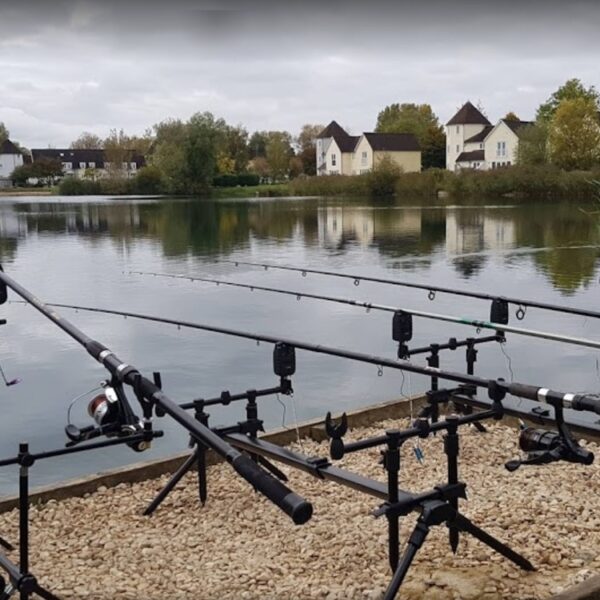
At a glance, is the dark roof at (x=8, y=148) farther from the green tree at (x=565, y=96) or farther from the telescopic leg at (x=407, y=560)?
the telescopic leg at (x=407, y=560)

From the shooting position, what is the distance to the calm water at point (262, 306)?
8.45 metres

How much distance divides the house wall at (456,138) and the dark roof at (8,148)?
196ft

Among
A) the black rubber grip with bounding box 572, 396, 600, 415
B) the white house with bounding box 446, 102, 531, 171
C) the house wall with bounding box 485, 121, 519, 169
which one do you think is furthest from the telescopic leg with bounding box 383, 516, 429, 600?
the white house with bounding box 446, 102, 531, 171

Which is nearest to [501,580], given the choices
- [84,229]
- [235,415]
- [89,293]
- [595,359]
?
[235,415]

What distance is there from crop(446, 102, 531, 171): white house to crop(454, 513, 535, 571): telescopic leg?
69449mm

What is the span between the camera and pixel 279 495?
200cm

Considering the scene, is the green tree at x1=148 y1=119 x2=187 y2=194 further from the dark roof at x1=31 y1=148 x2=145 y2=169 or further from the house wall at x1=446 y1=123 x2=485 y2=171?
the dark roof at x1=31 y1=148 x2=145 y2=169

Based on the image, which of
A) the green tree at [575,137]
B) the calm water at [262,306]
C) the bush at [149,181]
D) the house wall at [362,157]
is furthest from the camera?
Result: the house wall at [362,157]

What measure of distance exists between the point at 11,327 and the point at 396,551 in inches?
377

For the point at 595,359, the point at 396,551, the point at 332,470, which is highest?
the point at 332,470

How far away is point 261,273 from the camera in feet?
59.4

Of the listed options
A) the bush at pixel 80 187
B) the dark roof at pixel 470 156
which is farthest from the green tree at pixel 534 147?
the bush at pixel 80 187

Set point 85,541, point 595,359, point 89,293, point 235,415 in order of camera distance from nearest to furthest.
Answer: point 85,541 → point 235,415 → point 595,359 → point 89,293

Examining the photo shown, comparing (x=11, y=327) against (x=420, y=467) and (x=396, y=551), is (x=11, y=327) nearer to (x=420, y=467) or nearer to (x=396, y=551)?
(x=420, y=467)
